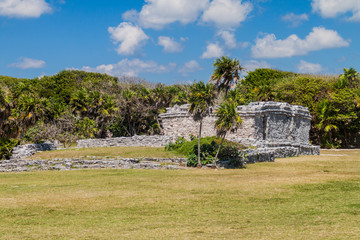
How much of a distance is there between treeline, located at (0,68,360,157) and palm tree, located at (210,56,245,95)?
51.4 feet

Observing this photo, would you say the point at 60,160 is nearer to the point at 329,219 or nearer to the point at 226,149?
the point at 226,149

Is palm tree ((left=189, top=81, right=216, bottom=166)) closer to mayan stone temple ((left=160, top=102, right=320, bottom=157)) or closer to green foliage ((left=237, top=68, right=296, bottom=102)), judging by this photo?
mayan stone temple ((left=160, top=102, right=320, bottom=157))

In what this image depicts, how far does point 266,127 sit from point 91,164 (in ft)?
49.0

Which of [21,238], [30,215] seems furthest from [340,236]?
[30,215]

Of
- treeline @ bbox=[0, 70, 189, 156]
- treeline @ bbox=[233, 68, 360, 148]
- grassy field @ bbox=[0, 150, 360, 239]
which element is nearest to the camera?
grassy field @ bbox=[0, 150, 360, 239]

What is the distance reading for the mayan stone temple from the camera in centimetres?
3138

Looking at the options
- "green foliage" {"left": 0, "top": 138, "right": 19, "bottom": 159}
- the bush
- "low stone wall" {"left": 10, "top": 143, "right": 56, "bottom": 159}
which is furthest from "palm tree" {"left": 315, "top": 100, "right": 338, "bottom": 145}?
"green foliage" {"left": 0, "top": 138, "right": 19, "bottom": 159}

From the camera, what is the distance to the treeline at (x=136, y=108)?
3428 centimetres

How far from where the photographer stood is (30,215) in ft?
32.8

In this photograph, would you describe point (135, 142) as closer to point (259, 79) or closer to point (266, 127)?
point (266, 127)

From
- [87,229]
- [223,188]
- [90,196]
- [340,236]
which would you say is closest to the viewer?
[340,236]

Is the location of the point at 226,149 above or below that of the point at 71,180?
above

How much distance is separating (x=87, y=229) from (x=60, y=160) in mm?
17282

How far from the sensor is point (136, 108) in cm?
4903
